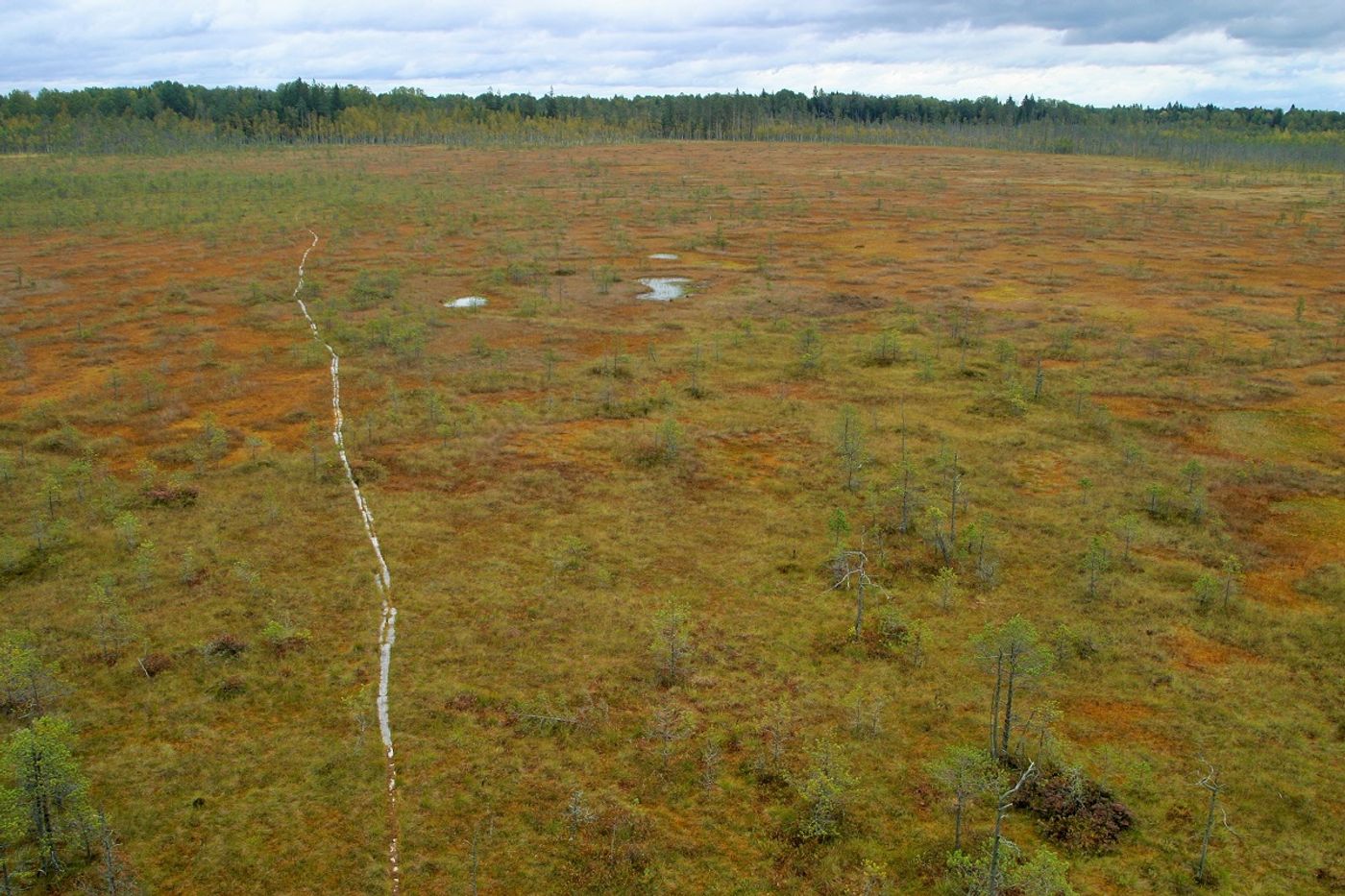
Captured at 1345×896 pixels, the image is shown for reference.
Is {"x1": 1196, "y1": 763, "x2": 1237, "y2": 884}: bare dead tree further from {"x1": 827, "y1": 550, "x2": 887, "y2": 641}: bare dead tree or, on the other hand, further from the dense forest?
the dense forest

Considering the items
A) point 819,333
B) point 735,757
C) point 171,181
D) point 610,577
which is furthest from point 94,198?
point 735,757

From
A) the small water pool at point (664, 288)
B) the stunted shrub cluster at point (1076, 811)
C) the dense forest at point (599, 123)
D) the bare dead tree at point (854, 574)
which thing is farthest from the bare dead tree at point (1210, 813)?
the dense forest at point (599, 123)

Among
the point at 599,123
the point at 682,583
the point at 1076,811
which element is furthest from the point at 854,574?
the point at 599,123

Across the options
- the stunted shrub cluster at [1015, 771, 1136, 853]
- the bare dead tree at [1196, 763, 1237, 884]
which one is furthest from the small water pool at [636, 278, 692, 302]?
the bare dead tree at [1196, 763, 1237, 884]

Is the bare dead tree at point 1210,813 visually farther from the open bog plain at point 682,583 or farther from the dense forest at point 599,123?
the dense forest at point 599,123

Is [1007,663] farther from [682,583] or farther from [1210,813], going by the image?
[682,583]
